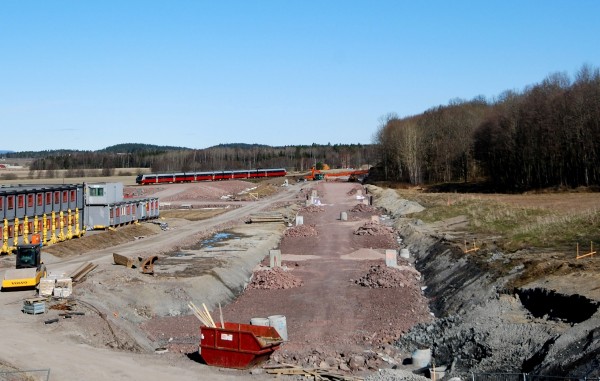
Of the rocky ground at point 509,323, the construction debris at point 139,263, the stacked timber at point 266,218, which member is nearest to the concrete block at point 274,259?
the construction debris at point 139,263

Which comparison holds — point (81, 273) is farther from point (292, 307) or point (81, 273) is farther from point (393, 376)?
point (393, 376)

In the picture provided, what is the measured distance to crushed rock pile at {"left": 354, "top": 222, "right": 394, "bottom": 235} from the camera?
64438mm

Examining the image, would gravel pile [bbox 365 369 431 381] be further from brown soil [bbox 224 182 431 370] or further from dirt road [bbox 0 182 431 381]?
brown soil [bbox 224 182 431 370]

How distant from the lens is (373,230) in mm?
65000

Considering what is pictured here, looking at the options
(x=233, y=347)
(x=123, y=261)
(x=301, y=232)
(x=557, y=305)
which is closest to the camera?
(x=233, y=347)

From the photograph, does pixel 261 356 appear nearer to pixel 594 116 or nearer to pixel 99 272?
pixel 99 272

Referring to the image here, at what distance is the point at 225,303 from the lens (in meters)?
37.2

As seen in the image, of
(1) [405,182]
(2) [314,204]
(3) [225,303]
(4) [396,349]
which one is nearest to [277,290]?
(3) [225,303]

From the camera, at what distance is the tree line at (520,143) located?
8962 cm

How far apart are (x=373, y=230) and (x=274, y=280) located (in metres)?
25.1

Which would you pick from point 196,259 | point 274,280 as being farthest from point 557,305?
point 196,259

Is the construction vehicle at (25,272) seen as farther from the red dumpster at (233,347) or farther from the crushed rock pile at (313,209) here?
the crushed rock pile at (313,209)

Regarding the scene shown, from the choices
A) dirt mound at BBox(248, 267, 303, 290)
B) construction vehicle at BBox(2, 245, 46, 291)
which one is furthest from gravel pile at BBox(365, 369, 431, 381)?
dirt mound at BBox(248, 267, 303, 290)

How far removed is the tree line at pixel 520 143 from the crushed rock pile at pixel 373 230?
3632 cm
